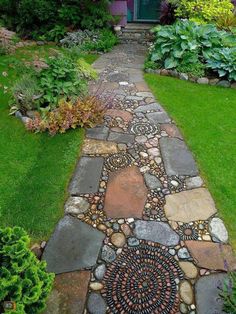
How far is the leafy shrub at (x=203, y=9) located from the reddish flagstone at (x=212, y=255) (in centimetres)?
645

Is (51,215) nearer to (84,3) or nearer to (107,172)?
(107,172)

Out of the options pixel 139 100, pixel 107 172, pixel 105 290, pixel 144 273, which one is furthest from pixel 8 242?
pixel 139 100

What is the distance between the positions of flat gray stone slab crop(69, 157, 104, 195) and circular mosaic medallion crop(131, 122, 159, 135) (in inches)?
34.4

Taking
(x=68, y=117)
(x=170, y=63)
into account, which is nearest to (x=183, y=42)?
(x=170, y=63)

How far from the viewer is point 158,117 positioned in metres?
5.14

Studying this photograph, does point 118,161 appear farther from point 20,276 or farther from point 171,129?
point 20,276

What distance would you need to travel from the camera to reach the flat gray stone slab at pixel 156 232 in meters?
3.03

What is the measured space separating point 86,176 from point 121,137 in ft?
3.33

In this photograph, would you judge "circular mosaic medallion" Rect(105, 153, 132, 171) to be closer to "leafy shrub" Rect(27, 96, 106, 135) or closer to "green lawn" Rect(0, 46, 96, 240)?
"green lawn" Rect(0, 46, 96, 240)

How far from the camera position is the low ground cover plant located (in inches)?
253

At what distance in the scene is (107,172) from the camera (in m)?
3.89

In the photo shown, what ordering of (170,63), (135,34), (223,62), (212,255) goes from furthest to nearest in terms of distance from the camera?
(135,34) < (170,63) < (223,62) < (212,255)

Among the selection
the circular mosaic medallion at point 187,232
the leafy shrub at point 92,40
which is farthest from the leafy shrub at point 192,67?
the circular mosaic medallion at point 187,232

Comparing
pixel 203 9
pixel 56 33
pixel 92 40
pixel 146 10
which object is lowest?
pixel 92 40
